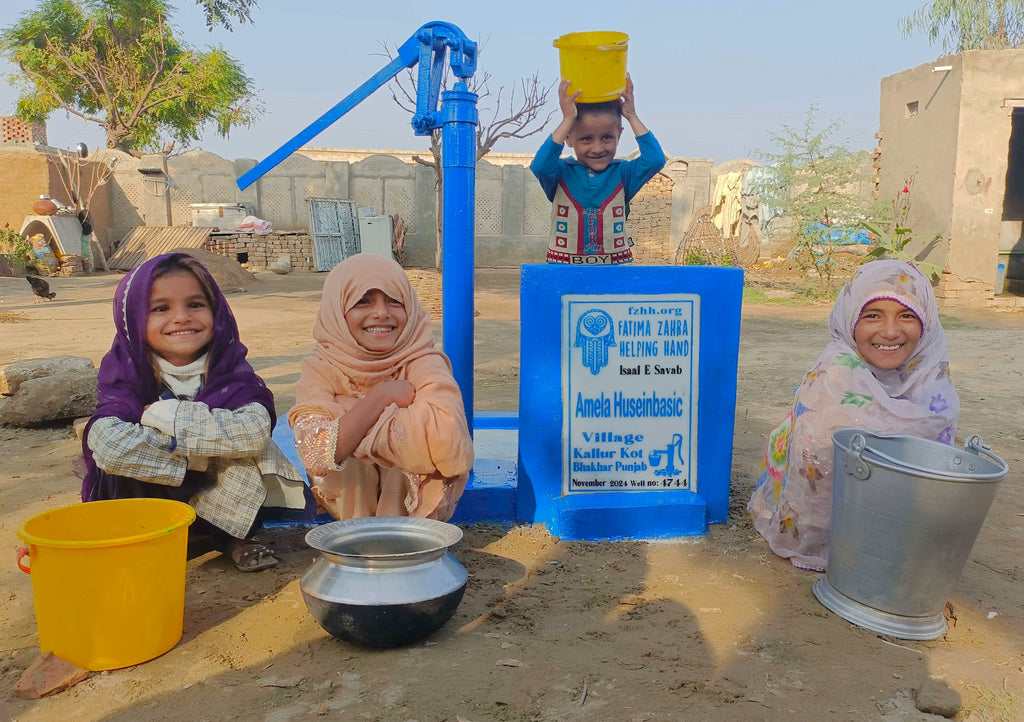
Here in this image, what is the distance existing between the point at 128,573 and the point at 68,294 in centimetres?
1145

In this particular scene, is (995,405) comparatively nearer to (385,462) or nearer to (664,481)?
(664,481)

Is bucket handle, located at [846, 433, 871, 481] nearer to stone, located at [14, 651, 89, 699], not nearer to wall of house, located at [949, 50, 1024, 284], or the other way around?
stone, located at [14, 651, 89, 699]

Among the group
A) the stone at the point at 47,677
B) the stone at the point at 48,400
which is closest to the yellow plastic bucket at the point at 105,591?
the stone at the point at 47,677

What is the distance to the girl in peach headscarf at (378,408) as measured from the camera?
2449 millimetres

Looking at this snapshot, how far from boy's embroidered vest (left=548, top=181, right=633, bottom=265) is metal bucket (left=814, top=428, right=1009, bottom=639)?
1.36m

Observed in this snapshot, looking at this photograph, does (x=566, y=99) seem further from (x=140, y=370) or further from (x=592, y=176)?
(x=140, y=370)

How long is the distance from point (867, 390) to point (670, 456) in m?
0.76

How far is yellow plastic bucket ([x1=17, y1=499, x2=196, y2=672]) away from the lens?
1.90 metres

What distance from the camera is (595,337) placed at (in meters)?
2.93

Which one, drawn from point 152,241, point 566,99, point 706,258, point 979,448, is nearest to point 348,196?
point 152,241

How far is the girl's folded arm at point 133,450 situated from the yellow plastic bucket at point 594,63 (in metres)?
1.97

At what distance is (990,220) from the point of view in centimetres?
1031

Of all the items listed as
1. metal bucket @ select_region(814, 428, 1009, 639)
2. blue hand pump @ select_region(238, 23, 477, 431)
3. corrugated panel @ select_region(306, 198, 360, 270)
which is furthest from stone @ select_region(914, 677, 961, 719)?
corrugated panel @ select_region(306, 198, 360, 270)

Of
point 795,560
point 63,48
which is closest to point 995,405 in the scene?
point 795,560
